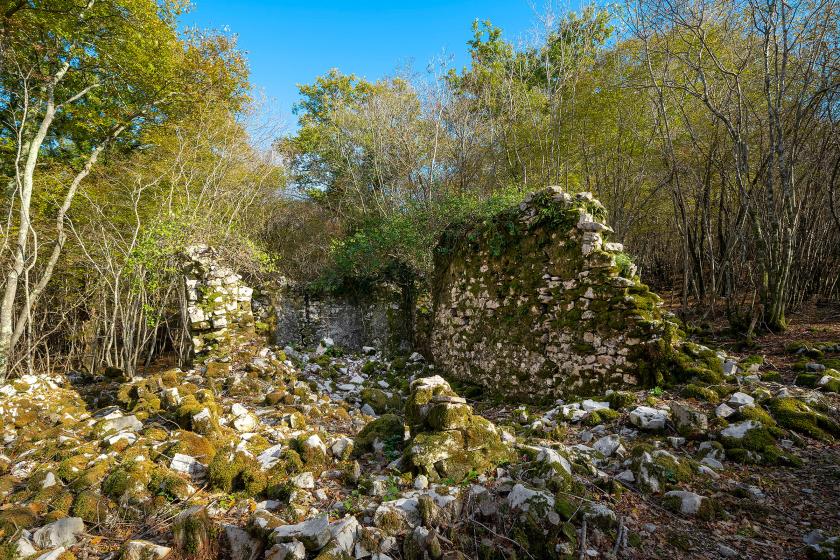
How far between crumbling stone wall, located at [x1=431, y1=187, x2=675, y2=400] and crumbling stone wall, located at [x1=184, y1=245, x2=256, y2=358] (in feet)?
14.2

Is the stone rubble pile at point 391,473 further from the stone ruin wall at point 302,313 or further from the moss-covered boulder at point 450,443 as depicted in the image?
the stone ruin wall at point 302,313

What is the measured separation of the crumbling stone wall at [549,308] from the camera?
4.96 meters

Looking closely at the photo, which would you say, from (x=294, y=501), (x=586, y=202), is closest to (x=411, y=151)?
(x=586, y=202)

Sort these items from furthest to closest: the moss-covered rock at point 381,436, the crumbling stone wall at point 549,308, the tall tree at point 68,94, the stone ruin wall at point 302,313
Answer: the stone ruin wall at point 302,313 → the tall tree at point 68,94 → the crumbling stone wall at point 549,308 → the moss-covered rock at point 381,436

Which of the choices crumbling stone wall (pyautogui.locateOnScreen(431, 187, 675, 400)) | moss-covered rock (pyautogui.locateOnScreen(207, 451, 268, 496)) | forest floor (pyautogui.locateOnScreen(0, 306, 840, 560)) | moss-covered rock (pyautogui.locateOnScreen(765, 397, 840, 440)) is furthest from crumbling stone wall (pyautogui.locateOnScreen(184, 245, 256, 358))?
moss-covered rock (pyautogui.locateOnScreen(765, 397, 840, 440))

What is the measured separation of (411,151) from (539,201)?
6.24m

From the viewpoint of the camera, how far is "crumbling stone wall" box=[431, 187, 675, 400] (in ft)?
16.3

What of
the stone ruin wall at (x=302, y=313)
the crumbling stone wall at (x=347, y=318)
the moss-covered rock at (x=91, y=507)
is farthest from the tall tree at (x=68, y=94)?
the crumbling stone wall at (x=347, y=318)

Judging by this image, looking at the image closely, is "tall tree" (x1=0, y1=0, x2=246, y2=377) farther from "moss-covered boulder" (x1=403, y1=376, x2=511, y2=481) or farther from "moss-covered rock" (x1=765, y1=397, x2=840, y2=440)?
"moss-covered rock" (x1=765, y1=397, x2=840, y2=440)

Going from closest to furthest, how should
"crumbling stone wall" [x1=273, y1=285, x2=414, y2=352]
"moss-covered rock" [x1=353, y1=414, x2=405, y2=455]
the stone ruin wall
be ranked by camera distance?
"moss-covered rock" [x1=353, y1=414, x2=405, y2=455]
the stone ruin wall
"crumbling stone wall" [x1=273, y1=285, x2=414, y2=352]

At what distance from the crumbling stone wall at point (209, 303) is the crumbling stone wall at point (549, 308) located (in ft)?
14.2

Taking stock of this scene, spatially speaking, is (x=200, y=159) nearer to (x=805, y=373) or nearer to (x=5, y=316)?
(x=5, y=316)

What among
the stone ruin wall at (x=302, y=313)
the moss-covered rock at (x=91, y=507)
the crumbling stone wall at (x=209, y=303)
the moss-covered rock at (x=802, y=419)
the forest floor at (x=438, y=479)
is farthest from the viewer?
the stone ruin wall at (x=302, y=313)

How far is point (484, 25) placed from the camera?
14805 mm
